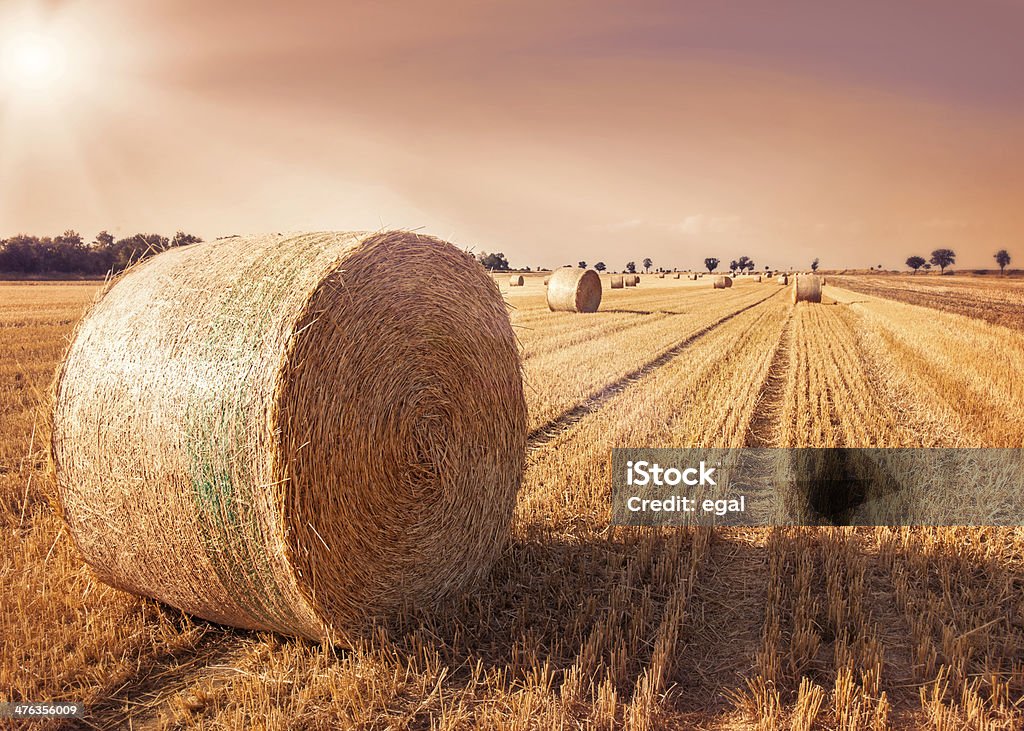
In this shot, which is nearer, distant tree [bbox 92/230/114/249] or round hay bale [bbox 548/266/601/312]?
round hay bale [bbox 548/266/601/312]

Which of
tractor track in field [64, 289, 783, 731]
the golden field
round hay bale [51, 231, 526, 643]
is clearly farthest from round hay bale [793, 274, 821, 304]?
tractor track in field [64, 289, 783, 731]

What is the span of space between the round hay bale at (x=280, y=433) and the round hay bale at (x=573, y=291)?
17.9m

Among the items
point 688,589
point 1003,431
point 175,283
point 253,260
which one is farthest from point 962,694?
point 1003,431

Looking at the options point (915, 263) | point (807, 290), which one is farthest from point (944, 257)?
point (807, 290)

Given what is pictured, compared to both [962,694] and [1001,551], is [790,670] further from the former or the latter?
[1001,551]

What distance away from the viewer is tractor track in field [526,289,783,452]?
314 inches

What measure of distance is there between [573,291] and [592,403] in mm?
13013

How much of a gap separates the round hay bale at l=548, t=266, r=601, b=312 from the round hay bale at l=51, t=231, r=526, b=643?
17866 millimetres

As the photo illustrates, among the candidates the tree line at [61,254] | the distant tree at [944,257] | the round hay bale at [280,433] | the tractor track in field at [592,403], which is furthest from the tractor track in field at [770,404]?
the distant tree at [944,257]

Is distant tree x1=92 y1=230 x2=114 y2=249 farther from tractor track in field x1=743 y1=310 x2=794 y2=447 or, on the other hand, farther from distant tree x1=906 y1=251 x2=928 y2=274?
distant tree x1=906 y1=251 x2=928 y2=274

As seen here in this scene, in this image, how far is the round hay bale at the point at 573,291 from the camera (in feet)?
73.2

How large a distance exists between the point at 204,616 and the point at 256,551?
2.76ft

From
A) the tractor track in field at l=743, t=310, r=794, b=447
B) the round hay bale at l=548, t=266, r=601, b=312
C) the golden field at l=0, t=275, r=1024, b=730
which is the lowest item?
the golden field at l=0, t=275, r=1024, b=730

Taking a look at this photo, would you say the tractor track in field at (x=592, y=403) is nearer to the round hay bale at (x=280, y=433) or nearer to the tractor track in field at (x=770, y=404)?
the tractor track in field at (x=770, y=404)
